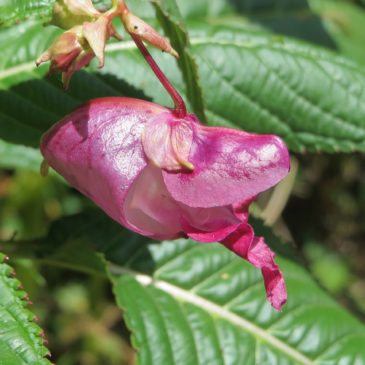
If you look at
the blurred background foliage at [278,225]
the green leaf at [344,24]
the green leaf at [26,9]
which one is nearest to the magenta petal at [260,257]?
the green leaf at [26,9]

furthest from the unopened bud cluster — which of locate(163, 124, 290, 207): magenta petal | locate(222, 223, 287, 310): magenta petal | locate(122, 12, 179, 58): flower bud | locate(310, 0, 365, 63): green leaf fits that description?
locate(310, 0, 365, 63): green leaf

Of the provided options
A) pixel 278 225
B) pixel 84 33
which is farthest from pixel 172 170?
pixel 278 225

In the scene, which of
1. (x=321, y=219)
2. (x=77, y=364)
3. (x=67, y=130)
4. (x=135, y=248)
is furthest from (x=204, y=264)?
(x=321, y=219)

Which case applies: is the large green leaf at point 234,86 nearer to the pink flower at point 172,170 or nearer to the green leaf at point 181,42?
the green leaf at point 181,42

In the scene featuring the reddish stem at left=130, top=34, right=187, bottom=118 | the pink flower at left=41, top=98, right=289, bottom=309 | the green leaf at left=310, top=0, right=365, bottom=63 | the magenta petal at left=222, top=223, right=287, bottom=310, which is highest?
the reddish stem at left=130, top=34, right=187, bottom=118

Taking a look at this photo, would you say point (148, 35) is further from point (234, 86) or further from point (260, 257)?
point (234, 86)

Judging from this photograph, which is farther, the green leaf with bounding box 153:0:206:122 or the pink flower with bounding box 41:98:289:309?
the green leaf with bounding box 153:0:206:122

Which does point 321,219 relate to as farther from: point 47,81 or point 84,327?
point 47,81

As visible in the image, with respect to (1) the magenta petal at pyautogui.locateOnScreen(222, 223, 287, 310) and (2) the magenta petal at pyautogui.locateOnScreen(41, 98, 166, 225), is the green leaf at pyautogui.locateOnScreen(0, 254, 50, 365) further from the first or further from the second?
(1) the magenta petal at pyautogui.locateOnScreen(222, 223, 287, 310)
